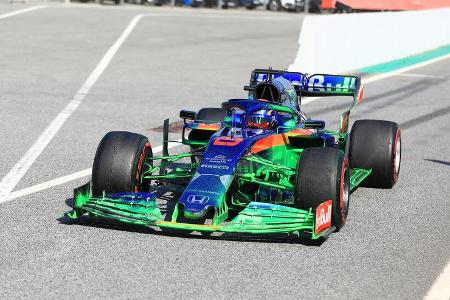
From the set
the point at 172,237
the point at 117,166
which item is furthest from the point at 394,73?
the point at 172,237

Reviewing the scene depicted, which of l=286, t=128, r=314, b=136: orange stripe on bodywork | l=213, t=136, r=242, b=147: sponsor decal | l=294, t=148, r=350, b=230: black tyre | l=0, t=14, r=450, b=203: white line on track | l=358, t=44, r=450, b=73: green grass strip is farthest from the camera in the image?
l=358, t=44, r=450, b=73: green grass strip

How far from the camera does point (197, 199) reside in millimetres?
8461

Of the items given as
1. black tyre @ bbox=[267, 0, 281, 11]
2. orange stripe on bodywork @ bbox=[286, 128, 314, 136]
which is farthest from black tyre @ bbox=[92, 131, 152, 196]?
black tyre @ bbox=[267, 0, 281, 11]

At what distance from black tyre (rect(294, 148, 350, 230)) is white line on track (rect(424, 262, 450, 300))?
1300 millimetres

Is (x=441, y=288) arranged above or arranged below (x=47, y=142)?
above

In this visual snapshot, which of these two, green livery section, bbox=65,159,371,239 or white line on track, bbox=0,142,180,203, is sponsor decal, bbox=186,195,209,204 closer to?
green livery section, bbox=65,159,371,239

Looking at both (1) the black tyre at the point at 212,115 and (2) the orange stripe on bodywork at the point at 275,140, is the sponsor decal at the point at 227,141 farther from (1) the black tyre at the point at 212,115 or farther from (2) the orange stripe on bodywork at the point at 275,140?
(1) the black tyre at the point at 212,115

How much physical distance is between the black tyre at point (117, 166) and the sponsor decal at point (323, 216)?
1.80m

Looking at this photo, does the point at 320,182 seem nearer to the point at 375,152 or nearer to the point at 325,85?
the point at 375,152

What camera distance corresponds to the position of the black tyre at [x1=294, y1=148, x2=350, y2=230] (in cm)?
871

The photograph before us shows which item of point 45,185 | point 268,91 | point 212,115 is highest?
point 268,91

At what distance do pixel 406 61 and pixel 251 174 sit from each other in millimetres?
17044

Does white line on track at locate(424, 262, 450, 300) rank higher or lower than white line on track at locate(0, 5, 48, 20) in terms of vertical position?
higher

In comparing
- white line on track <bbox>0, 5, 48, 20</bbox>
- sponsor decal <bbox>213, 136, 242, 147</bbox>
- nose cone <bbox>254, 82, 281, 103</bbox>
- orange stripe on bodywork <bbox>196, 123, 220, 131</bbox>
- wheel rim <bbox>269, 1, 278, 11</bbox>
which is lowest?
wheel rim <bbox>269, 1, 278, 11</bbox>
